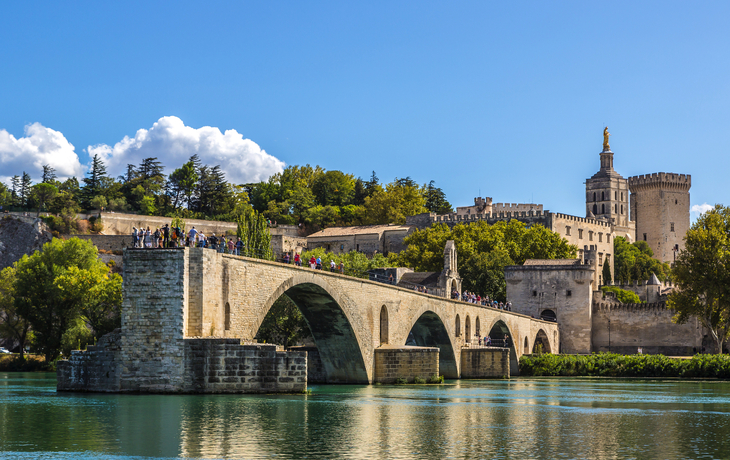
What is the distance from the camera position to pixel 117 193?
108 metres

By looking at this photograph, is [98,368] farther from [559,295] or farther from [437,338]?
[559,295]

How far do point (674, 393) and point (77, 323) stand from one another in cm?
3569

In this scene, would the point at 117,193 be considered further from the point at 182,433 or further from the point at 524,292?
the point at 182,433

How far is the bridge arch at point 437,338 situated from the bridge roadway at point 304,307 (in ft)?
0.19

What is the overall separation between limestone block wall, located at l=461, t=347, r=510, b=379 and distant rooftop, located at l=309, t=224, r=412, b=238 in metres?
45.6

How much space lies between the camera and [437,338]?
175 feet

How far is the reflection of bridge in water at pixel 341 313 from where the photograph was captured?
2988 centimetres

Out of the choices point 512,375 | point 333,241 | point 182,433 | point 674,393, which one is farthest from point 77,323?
point 333,241

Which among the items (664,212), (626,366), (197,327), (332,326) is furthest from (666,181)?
(197,327)

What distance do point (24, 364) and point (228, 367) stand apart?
36636 millimetres

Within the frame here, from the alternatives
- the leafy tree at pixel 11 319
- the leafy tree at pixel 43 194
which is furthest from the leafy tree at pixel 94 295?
the leafy tree at pixel 43 194

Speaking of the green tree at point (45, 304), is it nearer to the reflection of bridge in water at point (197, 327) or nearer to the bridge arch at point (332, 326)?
the bridge arch at point (332, 326)

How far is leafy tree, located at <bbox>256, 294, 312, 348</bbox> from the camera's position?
185ft

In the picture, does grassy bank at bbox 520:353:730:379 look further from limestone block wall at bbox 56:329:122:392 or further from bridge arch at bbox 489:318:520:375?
limestone block wall at bbox 56:329:122:392
